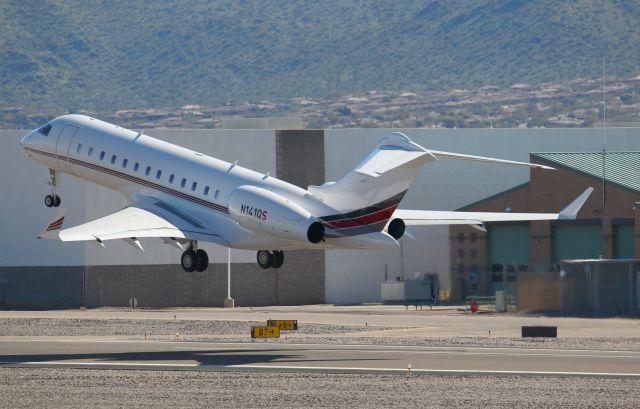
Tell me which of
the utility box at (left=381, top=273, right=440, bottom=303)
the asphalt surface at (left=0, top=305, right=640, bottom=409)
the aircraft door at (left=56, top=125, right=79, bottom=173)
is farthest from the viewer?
the utility box at (left=381, top=273, right=440, bottom=303)

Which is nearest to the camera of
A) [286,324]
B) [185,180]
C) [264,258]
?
[286,324]

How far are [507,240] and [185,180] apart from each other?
1299 inches

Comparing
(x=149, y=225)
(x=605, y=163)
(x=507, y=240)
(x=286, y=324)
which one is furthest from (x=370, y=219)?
(x=605, y=163)

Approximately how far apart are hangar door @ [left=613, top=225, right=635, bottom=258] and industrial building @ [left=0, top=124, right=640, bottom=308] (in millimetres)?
4203

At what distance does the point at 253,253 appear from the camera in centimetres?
8306

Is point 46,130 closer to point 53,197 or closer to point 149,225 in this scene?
point 53,197

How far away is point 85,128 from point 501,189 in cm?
→ 3724

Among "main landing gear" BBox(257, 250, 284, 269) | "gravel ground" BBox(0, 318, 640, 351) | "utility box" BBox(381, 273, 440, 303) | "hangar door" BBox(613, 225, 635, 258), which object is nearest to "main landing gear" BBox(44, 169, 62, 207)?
"gravel ground" BBox(0, 318, 640, 351)

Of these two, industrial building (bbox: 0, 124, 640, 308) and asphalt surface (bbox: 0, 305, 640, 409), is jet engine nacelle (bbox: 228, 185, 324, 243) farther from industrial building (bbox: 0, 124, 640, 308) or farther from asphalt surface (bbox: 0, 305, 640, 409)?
industrial building (bbox: 0, 124, 640, 308)

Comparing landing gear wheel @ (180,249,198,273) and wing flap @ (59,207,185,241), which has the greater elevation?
wing flap @ (59,207,185,241)

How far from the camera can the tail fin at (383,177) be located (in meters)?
42.1

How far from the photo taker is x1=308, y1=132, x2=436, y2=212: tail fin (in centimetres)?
4212

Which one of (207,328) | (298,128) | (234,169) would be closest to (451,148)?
(298,128)

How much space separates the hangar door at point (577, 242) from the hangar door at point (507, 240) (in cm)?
197
